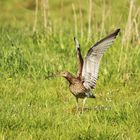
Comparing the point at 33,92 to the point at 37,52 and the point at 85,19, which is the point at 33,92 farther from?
the point at 85,19

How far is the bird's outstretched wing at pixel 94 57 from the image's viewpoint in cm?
695

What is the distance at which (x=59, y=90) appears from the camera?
27.2 ft

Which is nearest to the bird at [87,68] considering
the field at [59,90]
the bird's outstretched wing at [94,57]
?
the bird's outstretched wing at [94,57]

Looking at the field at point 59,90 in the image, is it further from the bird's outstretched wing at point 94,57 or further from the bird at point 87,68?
the bird's outstretched wing at point 94,57

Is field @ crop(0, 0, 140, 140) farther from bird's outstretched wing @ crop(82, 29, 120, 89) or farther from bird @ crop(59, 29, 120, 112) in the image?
bird's outstretched wing @ crop(82, 29, 120, 89)

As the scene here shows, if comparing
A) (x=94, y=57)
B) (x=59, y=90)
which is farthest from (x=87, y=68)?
(x=59, y=90)

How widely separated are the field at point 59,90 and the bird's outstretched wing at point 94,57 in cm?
43

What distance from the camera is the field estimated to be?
629cm

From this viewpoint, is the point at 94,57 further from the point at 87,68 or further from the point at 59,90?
the point at 59,90

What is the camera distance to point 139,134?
6.22 metres

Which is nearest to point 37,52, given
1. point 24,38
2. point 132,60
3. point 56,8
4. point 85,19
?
point 24,38

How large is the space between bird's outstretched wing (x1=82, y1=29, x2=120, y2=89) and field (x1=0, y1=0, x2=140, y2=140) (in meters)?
0.43

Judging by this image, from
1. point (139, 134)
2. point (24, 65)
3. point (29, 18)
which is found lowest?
point (139, 134)

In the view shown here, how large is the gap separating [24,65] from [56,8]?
944 centimetres
